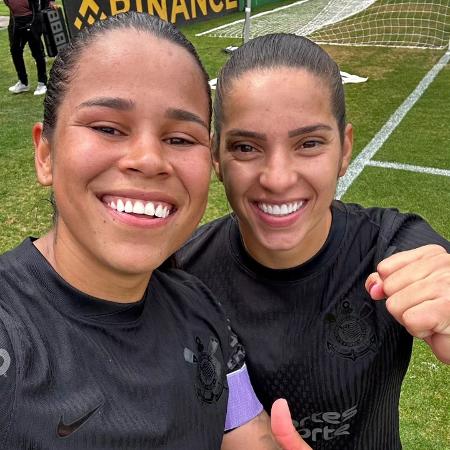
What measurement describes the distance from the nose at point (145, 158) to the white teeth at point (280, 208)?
421 millimetres

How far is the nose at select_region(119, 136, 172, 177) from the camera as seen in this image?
1069mm

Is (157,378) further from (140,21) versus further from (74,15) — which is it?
(74,15)

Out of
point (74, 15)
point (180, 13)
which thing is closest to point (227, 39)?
point (180, 13)

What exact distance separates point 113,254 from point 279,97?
600mm

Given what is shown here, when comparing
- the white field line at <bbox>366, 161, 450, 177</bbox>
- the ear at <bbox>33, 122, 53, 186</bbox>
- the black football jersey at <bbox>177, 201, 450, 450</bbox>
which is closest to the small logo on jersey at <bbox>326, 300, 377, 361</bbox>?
the black football jersey at <bbox>177, 201, 450, 450</bbox>

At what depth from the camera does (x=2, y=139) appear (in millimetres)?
6023

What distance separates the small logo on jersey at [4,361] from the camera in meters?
0.96

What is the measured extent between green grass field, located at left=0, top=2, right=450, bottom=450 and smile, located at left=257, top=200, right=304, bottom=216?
169cm

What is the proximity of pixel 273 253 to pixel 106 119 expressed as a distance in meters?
0.61

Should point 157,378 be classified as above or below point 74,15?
above

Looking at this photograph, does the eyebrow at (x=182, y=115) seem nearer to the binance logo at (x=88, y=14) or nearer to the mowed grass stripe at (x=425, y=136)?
the mowed grass stripe at (x=425, y=136)

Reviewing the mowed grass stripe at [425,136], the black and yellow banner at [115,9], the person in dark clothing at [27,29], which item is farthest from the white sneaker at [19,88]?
the mowed grass stripe at [425,136]

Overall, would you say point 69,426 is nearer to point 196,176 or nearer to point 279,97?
point 196,176

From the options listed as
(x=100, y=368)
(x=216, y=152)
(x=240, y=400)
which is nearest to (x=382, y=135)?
(x=216, y=152)
